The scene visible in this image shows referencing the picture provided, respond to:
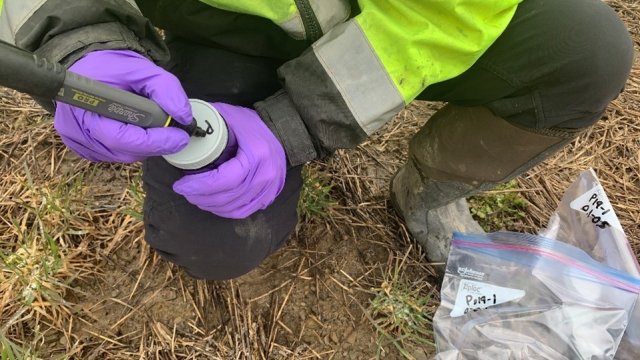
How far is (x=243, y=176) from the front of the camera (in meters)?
0.96

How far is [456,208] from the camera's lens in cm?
152

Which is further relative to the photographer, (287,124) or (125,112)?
(287,124)

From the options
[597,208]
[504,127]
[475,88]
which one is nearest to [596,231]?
[597,208]

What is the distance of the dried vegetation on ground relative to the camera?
3.98 feet

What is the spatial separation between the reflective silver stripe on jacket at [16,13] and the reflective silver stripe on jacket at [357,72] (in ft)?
1.57

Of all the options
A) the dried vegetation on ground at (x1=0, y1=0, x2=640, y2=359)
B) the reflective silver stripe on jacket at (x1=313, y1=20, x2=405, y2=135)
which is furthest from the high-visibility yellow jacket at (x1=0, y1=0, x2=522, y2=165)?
the dried vegetation on ground at (x1=0, y1=0, x2=640, y2=359)

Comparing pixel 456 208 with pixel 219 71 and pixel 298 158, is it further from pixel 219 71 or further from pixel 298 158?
pixel 219 71

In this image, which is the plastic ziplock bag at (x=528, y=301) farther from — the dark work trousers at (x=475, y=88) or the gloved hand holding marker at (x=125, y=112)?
the gloved hand holding marker at (x=125, y=112)

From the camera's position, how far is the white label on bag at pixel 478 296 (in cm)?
130

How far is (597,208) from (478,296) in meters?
0.37

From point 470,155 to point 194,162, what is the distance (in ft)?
2.22

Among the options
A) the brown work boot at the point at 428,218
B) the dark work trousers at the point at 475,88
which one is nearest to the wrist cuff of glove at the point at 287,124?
the dark work trousers at the point at 475,88

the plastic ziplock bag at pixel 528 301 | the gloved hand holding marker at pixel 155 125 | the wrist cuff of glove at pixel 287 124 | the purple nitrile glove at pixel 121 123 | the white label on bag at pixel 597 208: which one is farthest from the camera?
the white label on bag at pixel 597 208

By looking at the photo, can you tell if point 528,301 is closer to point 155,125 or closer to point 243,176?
point 243,176
